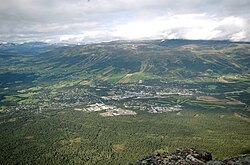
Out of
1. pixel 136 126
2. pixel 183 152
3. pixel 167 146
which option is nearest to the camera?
pixel 183 152

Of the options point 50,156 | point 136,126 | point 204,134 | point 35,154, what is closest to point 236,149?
point 204,134

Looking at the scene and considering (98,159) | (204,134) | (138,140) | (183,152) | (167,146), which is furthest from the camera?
(204,134)

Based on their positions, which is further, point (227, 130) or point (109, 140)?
point (227, 130)

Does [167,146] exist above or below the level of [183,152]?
below

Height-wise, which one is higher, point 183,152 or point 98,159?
point 183,152

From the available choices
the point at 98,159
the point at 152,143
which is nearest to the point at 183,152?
the point at 98,159

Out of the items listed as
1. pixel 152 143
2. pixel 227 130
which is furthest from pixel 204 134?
pixel 152 143

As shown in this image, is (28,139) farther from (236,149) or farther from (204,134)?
(236,149)

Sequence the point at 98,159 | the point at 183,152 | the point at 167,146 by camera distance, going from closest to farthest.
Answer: the point at 183,152 → the point at 98,159 → the point at 167,146

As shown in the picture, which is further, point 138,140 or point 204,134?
point 204,134

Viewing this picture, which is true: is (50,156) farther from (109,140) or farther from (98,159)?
(109,140)
